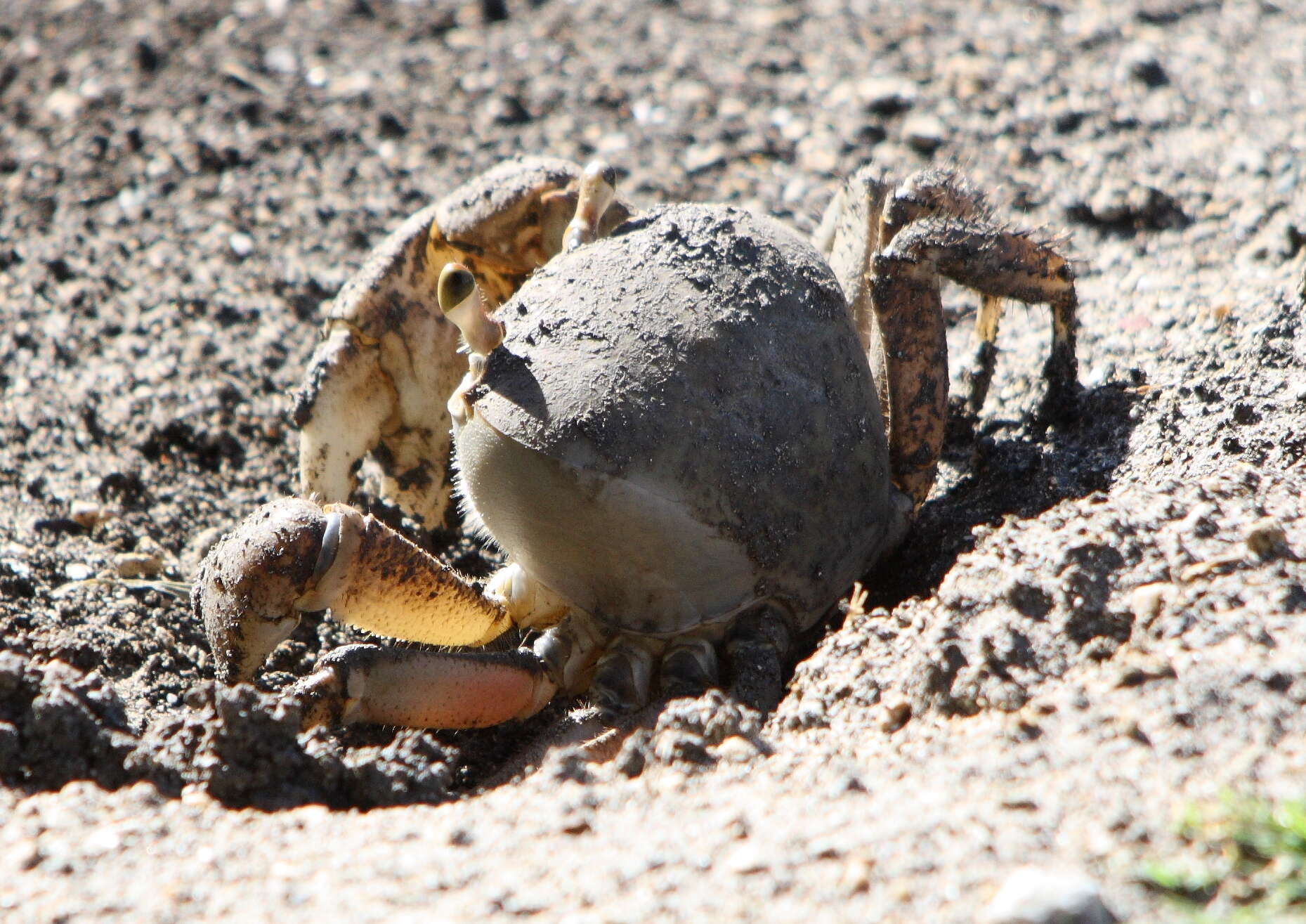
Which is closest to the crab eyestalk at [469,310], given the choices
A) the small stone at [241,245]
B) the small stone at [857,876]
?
the small stone at [857,876]

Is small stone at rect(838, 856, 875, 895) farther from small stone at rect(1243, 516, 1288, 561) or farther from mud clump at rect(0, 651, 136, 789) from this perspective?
mud clump at rect(0, 651, 136, 789)

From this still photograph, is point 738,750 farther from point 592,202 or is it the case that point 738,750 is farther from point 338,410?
point 338,410

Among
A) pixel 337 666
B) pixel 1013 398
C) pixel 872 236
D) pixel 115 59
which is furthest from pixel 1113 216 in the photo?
pixel 115 59

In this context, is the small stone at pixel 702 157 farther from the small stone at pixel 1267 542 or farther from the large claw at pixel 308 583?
the small stone at pixel 1267 542

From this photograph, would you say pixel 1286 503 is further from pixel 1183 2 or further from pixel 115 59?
pixel 115 59

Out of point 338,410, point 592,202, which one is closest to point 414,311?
point 338,410

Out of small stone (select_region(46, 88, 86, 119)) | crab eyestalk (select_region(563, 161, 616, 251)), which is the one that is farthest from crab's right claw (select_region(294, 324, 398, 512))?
small stone (select_region(46, 88, 86, 119))
